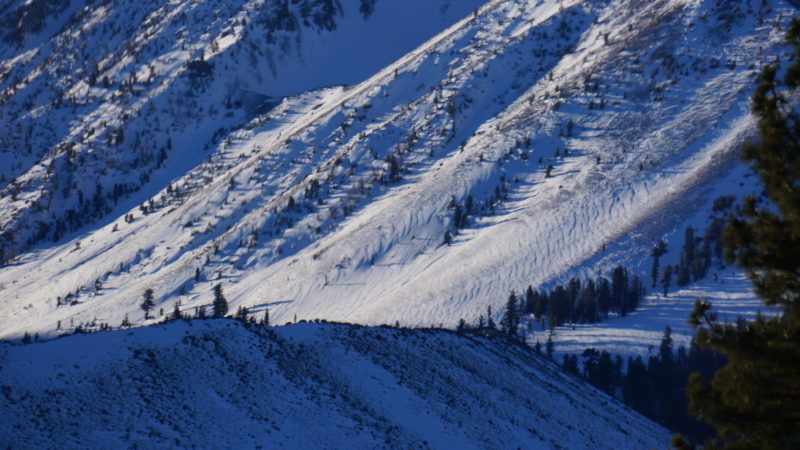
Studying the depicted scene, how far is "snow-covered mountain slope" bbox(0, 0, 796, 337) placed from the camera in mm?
108750

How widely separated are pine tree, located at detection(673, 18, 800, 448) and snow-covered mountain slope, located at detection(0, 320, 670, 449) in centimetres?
2031

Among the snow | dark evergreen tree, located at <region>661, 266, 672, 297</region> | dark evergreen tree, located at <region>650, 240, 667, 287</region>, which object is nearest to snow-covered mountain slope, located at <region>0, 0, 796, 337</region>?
dark evergreen tree, located at <region>650, 240, 667, 287</region>

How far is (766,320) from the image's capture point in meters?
11.5

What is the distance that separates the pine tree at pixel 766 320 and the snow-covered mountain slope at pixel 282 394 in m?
20.3

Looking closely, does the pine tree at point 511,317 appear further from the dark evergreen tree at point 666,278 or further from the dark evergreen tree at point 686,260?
the dark evergreen tree at point 686,260

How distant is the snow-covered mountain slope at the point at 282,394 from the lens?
27703mm

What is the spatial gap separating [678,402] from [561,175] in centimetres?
5827

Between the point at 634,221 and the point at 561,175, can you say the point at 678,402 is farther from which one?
the point at 561,175

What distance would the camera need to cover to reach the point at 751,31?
151m

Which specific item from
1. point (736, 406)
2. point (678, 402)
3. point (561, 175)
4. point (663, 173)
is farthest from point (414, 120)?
point (736, 406)

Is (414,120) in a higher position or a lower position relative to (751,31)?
lower

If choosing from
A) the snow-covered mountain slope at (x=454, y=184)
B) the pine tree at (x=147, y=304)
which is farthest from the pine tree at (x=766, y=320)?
the pine tree at (x=147, y=304)

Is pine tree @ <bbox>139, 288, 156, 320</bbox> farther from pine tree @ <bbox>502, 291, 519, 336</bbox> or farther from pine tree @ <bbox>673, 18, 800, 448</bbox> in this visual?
pine tree @ <bbox>673, 18, 800, 448</bbox>

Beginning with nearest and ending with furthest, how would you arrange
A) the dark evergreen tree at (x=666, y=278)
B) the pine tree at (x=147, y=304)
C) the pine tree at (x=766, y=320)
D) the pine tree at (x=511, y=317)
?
the pine tree at (x=766, y=320) → the pine tree at (x=511, y=317) → the dark evergreen tree at (x=666, y=278) → the pine tree at (x=147, y=304)
